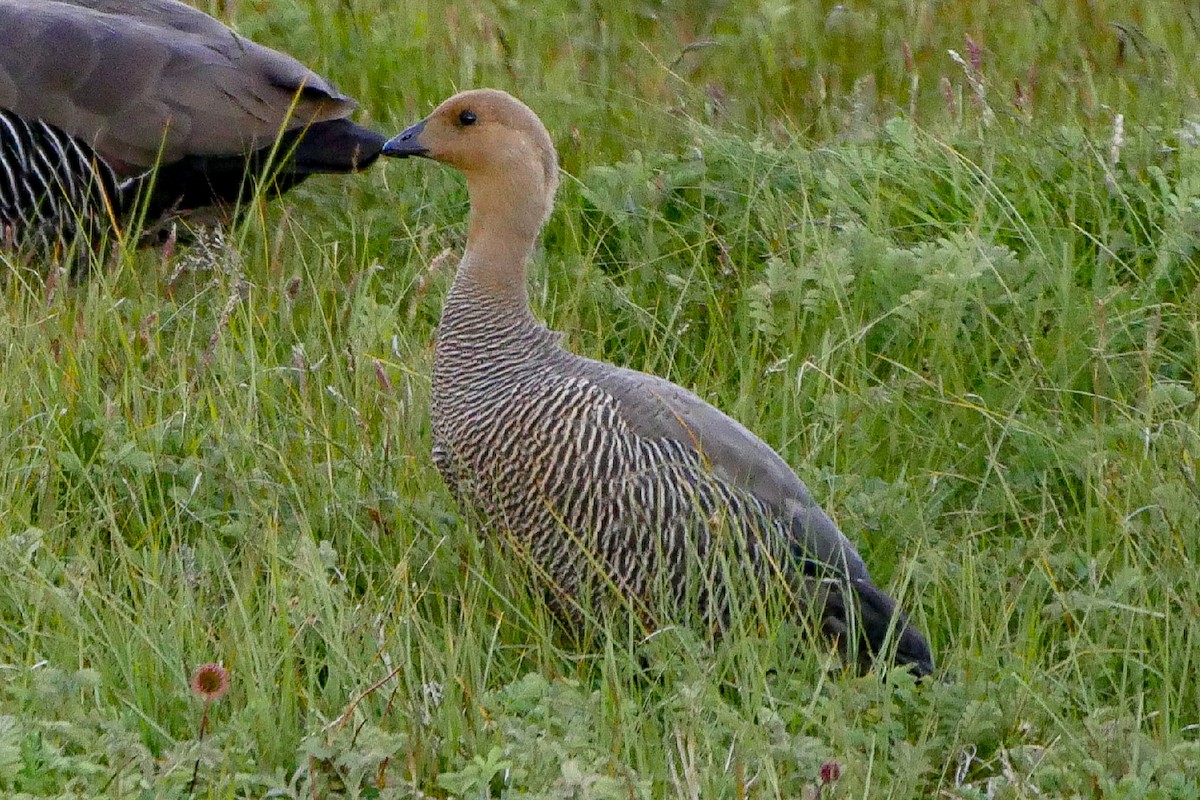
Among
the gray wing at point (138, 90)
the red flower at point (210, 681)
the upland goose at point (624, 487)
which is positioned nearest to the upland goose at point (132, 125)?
the gray wing at point (138, 90)

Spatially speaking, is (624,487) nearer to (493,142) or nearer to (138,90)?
(493,142)

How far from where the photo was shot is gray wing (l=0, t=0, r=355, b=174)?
17.8 feet

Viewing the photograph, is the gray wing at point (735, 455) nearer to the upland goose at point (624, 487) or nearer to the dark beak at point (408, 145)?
the upland goose at point (624, 487)

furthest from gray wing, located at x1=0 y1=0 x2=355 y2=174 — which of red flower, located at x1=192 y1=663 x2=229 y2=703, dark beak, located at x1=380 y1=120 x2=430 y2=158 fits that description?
red flower, located at x1=192 y1=663 x2=229 y2=703

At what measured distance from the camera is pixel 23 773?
110 inches

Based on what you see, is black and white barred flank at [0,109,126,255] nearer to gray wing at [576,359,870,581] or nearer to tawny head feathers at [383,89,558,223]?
tawny head feathers at [383,89,558,223]

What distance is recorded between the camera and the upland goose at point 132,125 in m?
5.39

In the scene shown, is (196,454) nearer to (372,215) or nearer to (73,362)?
(73,362)

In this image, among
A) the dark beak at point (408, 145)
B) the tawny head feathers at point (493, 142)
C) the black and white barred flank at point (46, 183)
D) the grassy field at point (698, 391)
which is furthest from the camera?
the black and white barred flank at point (46, 183)

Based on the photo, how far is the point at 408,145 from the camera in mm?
4348

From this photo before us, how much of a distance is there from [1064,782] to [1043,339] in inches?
72.1

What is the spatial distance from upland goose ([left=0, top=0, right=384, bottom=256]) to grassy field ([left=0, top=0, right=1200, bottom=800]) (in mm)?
214

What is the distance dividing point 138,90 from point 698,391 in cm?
202

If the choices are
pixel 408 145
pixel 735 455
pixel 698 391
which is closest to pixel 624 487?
pixel 735 455
